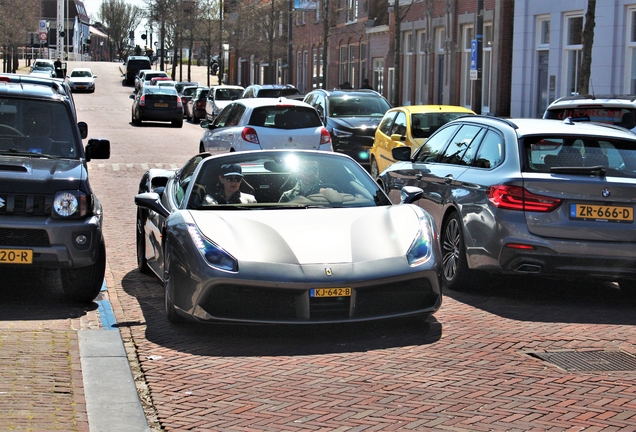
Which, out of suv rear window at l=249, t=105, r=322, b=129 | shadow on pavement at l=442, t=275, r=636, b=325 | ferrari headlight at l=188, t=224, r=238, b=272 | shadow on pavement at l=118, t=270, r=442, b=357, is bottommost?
shadow on pavement at l=442, t=275, r=636, b=325

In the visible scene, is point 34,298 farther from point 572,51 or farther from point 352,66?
point 352,66

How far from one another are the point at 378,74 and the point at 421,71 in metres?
7.91

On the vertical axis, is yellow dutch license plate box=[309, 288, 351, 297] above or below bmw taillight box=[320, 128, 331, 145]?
below

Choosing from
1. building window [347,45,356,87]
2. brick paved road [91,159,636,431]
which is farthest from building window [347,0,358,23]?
brick paved road [91,159,636,431]

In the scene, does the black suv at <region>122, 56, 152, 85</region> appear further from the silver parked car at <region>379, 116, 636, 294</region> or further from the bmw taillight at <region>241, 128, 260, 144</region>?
the silver parked car at <region>379, 116, 636, 294</region>

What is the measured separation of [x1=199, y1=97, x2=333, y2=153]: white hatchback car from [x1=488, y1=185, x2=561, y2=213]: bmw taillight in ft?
31.8

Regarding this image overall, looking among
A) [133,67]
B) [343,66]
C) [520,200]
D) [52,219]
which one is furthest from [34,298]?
[133,67]

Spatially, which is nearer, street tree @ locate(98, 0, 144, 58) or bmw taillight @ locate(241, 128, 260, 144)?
bmw taillight @ locate(241, 128, 260, 144)

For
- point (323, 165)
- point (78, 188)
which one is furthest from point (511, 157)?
point (78, 188)

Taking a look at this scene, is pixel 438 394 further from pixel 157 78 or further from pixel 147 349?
pixel 157 78

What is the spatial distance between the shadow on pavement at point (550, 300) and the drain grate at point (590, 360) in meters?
1.11

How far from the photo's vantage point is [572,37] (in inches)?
1146

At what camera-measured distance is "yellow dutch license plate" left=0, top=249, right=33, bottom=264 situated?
7789 millimetres

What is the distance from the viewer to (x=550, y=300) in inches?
A: 346
